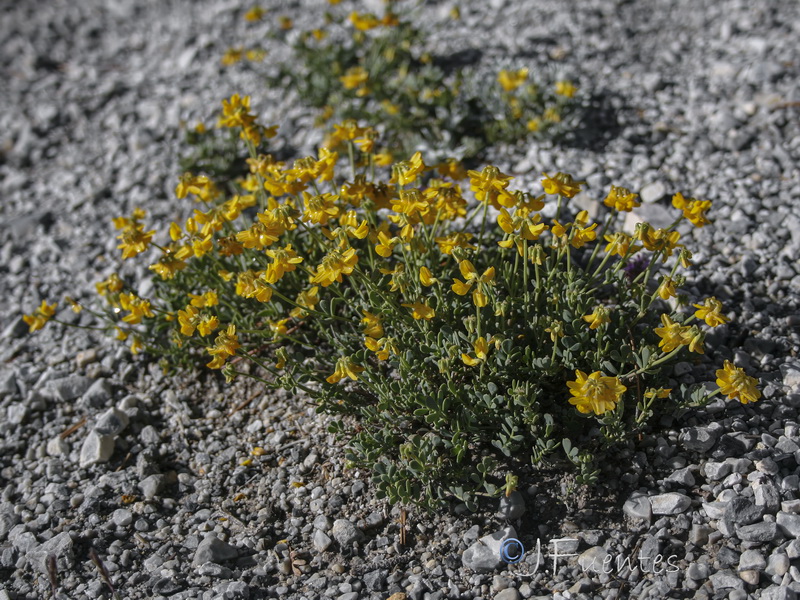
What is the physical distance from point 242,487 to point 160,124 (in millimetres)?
3799

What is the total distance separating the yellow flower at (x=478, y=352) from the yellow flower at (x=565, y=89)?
256 cm

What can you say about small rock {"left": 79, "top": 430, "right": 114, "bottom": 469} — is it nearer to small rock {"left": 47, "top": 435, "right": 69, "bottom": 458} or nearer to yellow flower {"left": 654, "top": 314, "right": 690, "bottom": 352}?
small rock {"left": 47, "top": 435, "right": 69, "bottom": 458}

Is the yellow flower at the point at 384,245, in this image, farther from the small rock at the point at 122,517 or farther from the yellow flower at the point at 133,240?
the small rock at the point at 122,517

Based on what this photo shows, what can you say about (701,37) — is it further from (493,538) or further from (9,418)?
(9,418)

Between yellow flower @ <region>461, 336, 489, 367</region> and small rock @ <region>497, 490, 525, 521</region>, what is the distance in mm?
593

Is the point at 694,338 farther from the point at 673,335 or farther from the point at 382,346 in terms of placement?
the point at 382,346

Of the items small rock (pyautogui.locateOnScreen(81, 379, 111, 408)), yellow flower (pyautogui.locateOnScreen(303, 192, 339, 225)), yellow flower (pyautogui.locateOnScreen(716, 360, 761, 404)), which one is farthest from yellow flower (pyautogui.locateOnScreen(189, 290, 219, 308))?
yellow flower (pyautogui.locateOnScreen(716, 360, 761, 404))

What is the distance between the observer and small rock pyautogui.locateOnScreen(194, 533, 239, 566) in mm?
3223

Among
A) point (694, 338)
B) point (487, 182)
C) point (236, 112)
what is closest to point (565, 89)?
point (487, 182)

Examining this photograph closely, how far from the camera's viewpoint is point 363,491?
136 inches

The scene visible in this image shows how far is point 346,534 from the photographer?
325 centimetres

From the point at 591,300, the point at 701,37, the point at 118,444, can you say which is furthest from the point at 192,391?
the point at 701,37

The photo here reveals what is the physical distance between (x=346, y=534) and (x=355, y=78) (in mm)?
3350

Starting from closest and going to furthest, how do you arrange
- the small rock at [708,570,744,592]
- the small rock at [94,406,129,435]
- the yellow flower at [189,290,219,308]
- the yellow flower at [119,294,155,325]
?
the small rock at [708,570,744,592]
the yellow flower at [189,290,219,308]
the yellow flower at [119,294,155,325]
the small rock at [94,406,129,435]
